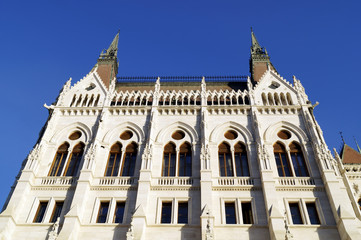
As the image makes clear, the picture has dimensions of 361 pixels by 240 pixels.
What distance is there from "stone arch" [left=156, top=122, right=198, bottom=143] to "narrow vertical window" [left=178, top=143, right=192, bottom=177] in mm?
767

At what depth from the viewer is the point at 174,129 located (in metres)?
27.9

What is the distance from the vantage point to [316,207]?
2214cm

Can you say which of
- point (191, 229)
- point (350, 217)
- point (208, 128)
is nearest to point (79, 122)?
point (208, 128)

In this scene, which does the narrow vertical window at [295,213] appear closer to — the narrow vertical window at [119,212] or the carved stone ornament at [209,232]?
the carved stone ornament at [209,232]

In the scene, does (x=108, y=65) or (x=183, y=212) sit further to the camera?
(x=108, y=65)

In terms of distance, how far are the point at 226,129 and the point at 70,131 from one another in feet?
41.0

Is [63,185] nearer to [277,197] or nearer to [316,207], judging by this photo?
[277,197]

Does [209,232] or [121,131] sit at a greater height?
[121,131]

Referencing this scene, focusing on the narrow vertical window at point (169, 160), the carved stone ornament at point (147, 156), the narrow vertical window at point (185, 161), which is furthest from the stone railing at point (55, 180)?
the narrow vertical window at point (185, 161)

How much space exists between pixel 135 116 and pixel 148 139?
351cm

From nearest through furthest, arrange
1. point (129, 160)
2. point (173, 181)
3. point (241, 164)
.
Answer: point (173, 181) → point (241, 164) → point (129, 160)

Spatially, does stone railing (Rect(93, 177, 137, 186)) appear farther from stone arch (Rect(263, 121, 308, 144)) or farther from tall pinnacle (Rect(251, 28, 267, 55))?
tall pinnacle (Rect(251, 28, 267, 55))

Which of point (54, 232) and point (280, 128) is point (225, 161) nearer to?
point (280, 128)

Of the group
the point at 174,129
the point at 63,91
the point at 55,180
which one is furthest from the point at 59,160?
the point at 174,129
